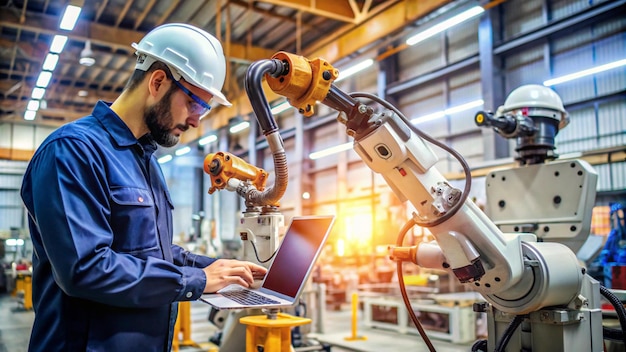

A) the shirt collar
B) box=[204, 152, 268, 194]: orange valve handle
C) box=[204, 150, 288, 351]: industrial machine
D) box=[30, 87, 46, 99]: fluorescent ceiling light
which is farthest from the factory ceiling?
the shirt collar

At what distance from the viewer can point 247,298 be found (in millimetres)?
1868

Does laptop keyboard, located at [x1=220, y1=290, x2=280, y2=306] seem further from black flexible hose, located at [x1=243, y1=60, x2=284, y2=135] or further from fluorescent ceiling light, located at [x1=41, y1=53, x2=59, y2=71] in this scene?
fluorescent ceiling light, located at [x1=41, y1=53, x2=59, y2=71]

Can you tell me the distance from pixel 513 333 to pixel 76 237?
1.79m

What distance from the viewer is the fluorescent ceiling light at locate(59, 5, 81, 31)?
624 cm

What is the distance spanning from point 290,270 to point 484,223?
0.78 metres

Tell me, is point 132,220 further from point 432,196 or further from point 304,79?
point 432,196

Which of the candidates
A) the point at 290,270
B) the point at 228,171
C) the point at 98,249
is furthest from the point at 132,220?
the point at 228,171

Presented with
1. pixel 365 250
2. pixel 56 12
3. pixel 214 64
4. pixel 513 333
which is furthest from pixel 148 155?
pixel 365 250

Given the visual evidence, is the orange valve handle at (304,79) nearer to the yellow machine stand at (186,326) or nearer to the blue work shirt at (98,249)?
the blue work shirt at (98,249)

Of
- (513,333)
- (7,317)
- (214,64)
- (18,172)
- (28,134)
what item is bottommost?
(7,317)

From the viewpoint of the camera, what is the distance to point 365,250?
1220cm

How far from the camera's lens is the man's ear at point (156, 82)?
5.34ft

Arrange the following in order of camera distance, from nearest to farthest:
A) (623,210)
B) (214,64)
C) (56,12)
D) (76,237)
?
(76,237), (214,64), (623,210), (56,12)

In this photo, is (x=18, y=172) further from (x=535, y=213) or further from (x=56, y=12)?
(x=535, y=213)
